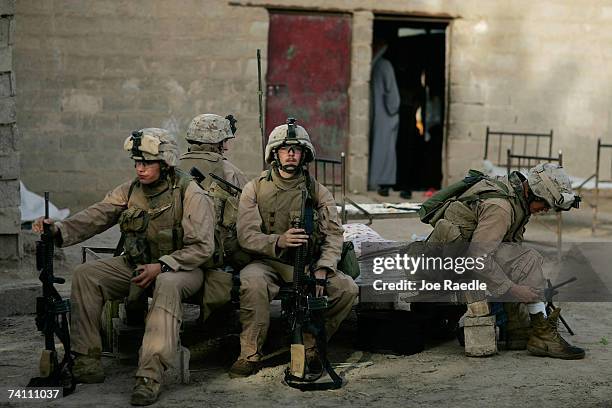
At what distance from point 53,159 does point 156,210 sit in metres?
6.61

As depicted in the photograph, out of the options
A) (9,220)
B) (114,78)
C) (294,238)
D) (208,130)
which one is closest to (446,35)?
(114,78)

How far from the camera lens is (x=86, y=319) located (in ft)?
19.6

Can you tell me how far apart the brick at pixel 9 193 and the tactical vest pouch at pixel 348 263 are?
11.3ft

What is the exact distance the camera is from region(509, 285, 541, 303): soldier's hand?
6523 millimetres

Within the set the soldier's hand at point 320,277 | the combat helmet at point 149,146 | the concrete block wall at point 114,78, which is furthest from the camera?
the concrete block wall at point 114,78

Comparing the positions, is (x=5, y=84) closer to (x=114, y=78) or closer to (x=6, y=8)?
(x=6, y=8)

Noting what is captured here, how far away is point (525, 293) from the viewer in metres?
6.52

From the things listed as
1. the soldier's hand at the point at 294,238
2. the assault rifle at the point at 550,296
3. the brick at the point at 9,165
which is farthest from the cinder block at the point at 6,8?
the assault rifle at the point at 550,296

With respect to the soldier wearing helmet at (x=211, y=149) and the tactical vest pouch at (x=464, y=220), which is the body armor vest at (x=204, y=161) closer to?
the soldier wearing helmet at (x=211, y=149)

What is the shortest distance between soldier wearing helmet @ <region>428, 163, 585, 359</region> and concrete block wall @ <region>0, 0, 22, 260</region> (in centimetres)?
386

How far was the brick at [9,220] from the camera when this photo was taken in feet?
28.4

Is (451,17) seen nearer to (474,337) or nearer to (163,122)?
(163,122)

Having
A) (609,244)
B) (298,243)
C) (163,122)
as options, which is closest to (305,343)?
(298,243)

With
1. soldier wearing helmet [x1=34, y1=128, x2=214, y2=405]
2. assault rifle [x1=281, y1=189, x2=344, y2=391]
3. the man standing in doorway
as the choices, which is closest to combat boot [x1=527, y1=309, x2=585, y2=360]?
assault rifle [x1=281, y1=189, x2=344, y2=391]
